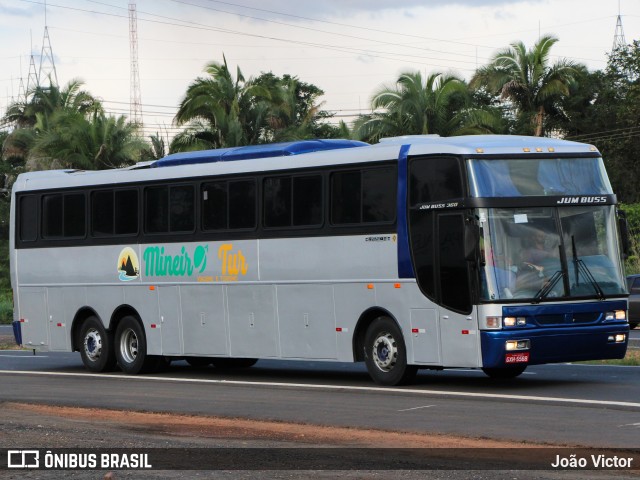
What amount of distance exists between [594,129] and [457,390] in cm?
4472

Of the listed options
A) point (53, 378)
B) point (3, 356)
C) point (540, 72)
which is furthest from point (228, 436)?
point (540, 72)

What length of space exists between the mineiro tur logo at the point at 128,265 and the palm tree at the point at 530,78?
37.0 metres

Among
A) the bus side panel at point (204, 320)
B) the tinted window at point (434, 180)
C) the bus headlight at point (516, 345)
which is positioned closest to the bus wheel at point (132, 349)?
the bus side panel at point (204, 320)

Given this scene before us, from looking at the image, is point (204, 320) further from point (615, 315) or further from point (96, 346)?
point (615, 315)

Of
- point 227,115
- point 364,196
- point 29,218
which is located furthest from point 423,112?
point 364,196

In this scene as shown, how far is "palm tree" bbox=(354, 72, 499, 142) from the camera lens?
50.6 meters

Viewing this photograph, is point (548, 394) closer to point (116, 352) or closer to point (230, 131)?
point (116, 352)

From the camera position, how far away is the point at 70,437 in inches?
550

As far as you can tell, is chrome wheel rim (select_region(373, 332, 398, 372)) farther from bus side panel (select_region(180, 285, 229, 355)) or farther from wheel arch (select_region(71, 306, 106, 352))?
wheel arch (select_region(71, 306, 106, 352))

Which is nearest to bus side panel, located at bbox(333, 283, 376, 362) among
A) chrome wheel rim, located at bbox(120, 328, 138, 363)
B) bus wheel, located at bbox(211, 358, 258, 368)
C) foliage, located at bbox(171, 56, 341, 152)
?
bus wheel, located at bbox(211, 358, 258, 368)

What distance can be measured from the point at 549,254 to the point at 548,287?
0.46 meters

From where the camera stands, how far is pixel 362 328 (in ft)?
66.5

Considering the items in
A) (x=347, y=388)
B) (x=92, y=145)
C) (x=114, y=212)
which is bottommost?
(x=347, y=388)

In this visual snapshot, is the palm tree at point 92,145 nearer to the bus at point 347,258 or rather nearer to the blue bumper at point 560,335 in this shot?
the bus at point 347,258
